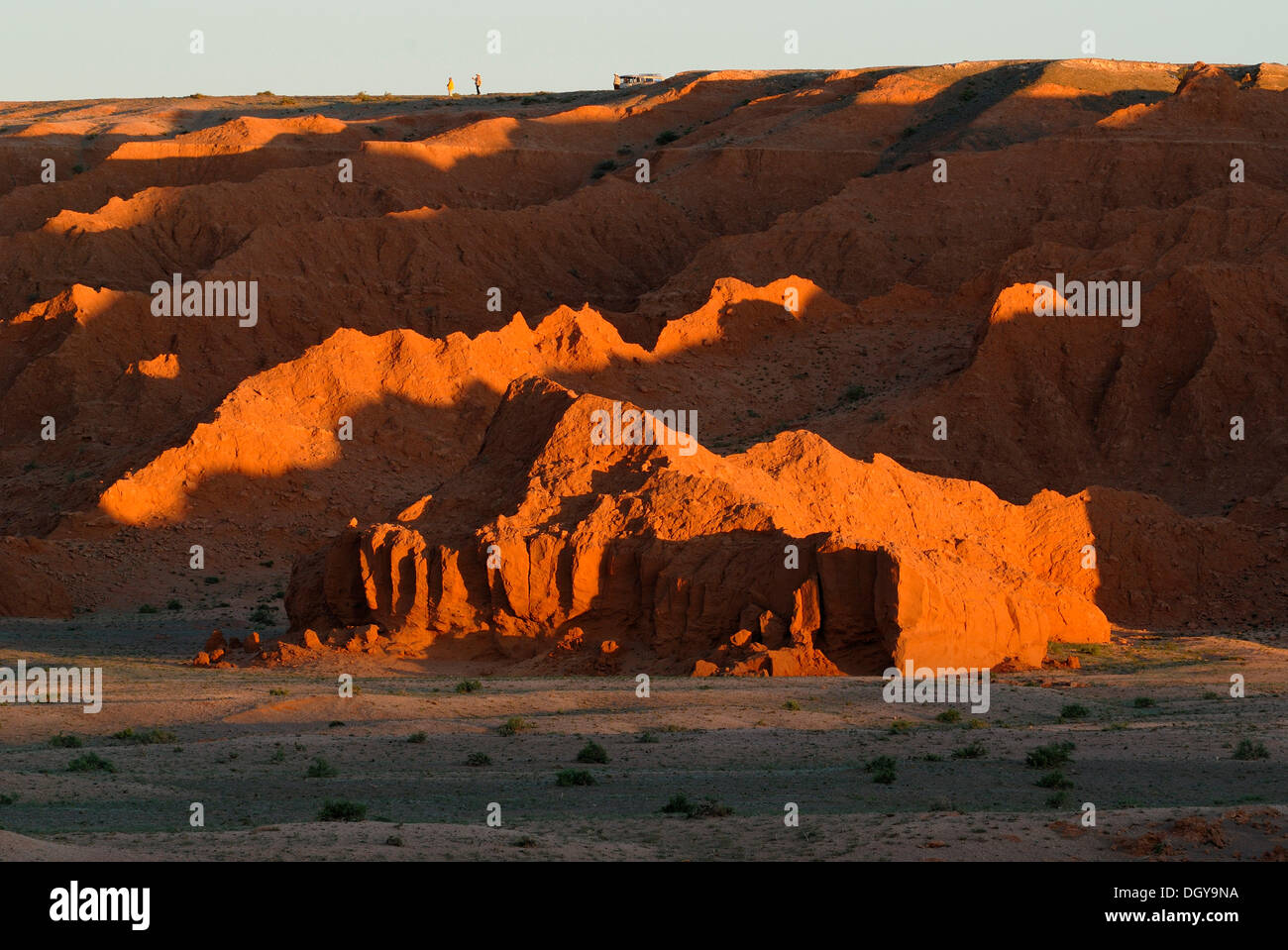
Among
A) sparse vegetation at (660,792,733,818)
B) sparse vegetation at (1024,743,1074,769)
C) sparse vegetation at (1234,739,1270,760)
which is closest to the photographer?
sparse vegetation at (660,792,733,818)

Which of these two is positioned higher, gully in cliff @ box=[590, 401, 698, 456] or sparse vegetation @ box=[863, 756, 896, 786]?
gully in cliff @ box=[590, 401, 698, 456]

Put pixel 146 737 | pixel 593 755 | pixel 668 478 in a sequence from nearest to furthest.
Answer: pixel 593 755
pixel 146 737
pixel 668 478

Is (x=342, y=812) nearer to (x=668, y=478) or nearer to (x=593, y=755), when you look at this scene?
(x=593, y=755)

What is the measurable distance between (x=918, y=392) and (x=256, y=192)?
24.9 metres

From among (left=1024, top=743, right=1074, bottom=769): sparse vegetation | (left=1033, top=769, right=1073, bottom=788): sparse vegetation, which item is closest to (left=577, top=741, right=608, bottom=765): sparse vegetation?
(left=1024, top=743, right=1074, bottom=769): sparse vegetation

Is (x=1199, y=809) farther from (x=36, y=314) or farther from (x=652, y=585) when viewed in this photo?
(x=36, y=314)

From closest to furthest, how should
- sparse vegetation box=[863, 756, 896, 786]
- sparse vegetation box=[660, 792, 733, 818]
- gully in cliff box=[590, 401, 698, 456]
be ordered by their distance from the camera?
1. sparse vegetation box=[660, 792, 733, 818]
2. sparse vegetation box=[863, 756, 896, 786]
3. gully in cliff box=[590, 401, 698, 456]

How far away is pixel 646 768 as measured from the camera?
16219mm

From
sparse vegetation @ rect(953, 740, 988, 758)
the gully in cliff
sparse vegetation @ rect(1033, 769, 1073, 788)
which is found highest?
the gully in cliff

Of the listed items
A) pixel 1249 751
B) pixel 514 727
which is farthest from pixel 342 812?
pixel 1249 751

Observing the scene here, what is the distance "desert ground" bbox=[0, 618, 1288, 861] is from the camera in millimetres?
12102

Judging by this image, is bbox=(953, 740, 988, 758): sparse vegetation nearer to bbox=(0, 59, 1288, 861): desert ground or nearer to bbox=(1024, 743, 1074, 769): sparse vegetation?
bbox=(0, 59, 1288, 861): desert ground
